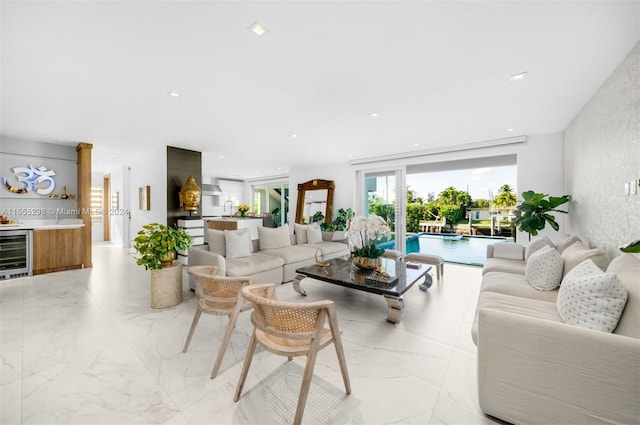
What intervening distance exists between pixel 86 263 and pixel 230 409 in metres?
5.36

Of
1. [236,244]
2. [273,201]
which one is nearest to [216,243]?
[236,244]

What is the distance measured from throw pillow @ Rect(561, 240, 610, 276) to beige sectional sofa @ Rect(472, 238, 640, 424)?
49cm

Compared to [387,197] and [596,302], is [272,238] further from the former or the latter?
[596,302]

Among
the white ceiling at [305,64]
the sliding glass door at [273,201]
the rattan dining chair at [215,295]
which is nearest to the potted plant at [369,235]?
the white ceiling at [305,64]

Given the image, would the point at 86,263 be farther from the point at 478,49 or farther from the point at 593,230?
the point at 593,230

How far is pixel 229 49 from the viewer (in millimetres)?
2072

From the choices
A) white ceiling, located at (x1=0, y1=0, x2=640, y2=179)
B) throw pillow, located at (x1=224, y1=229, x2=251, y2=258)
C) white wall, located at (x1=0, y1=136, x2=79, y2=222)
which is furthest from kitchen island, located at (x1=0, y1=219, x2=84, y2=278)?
throw pillow, located at (x1=224, y1=229, x2=251, y2=258)

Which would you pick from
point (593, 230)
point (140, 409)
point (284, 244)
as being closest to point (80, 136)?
point (284, 244)

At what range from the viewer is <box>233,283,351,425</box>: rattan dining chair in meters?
1.35

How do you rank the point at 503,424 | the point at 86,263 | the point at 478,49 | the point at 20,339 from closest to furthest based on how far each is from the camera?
the point at 503,424 → the point at 478,49 → the point at 20,339 → the point at 86,263

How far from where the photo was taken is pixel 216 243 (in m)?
3.63

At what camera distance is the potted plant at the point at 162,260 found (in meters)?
2.88

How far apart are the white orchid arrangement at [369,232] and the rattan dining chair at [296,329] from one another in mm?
1743

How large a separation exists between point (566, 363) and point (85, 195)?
7.16 meters
